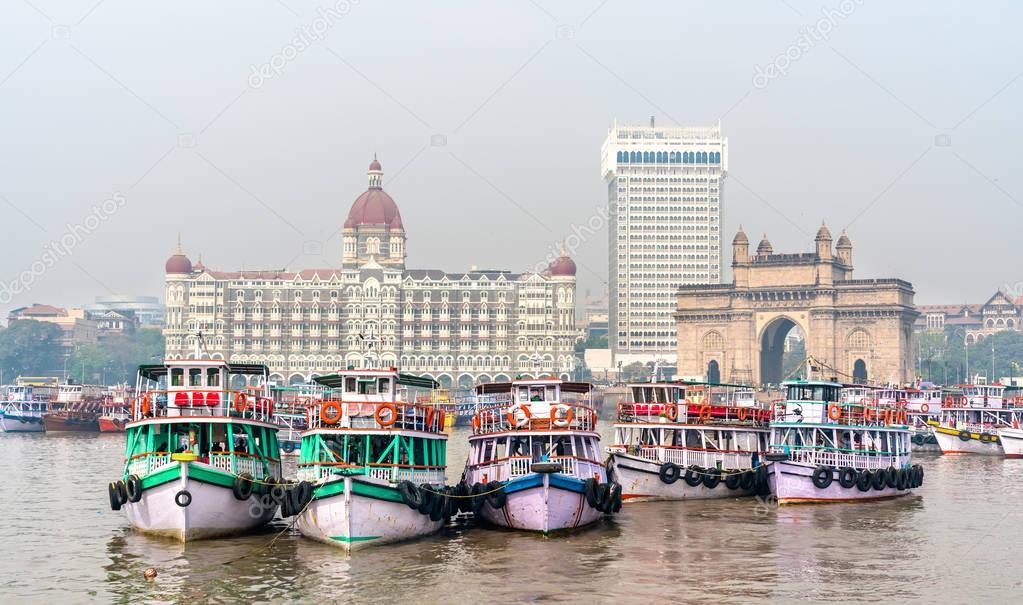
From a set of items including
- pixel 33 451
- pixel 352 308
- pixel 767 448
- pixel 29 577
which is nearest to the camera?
pixel 29 577

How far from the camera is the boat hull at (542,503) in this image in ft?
134

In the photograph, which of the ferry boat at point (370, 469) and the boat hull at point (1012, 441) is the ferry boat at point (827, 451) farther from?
the boat hull at point (1012, 441)

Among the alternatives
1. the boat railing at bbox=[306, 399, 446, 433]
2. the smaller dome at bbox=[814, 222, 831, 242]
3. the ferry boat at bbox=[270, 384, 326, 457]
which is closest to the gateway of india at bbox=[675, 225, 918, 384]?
the smaller dome at bbox=[814, 222, 831, 242]

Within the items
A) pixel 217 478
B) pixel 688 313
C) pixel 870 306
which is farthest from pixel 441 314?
pixel 217 478

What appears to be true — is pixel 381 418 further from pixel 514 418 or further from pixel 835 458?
pixel 835 458

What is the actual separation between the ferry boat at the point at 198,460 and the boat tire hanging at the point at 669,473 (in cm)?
1640

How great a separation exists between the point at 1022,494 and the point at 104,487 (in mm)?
41108

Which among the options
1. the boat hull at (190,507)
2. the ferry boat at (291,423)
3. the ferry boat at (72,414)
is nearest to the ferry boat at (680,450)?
the boat hull at (190,507)

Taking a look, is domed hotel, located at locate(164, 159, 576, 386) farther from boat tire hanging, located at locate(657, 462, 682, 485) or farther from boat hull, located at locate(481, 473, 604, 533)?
boat hull, located at locate(481, 473, 604, 533)

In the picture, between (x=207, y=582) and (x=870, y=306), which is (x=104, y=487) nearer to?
(x=207, y=582)

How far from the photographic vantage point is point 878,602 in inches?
1305

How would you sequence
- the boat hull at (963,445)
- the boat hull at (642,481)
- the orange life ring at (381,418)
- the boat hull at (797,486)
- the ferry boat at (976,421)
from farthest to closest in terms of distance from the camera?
1. the ferry boat at (976,421)
2. the boat hull at (963,445)
3. the boat hull at (642,481)
4. the boat hull at (797,486)
5. the orange life ring at (381,418)

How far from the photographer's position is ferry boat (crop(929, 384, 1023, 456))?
84875 millimetres

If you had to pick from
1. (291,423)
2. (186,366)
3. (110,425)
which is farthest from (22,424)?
(186,366)
